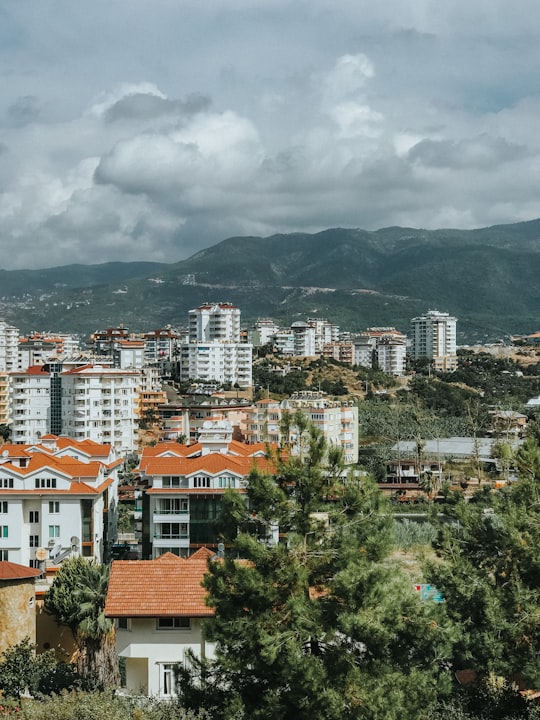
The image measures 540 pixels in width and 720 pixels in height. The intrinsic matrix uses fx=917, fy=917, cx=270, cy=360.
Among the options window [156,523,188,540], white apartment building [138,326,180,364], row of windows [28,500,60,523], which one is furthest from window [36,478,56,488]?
white apartment building [138,326,180,364]

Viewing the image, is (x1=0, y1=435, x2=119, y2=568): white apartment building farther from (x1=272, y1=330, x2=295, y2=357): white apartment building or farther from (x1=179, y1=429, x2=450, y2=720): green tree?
(x1=272, y1=330, x2=295, y2=357): white apartment building

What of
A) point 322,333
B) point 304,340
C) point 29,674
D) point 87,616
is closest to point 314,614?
point 29,674

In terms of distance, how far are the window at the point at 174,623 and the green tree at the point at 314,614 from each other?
2.08 metres

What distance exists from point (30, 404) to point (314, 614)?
53.3 m

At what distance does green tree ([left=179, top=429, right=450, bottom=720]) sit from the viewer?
40.6 ft

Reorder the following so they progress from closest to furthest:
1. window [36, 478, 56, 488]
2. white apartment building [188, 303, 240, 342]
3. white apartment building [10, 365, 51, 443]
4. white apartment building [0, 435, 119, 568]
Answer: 1. white apartment building [0, 435, 119, 568]
2. window [36, 478, 56, 488]
3. white apartment building [10, 365, 51, 443]
4. white apartment building [188, 303, 240, 342]

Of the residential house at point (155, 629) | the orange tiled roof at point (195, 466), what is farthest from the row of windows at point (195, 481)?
the residential house at point (155, 629)

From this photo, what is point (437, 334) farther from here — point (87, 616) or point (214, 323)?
point (87, 616)

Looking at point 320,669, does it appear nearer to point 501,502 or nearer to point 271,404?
point 501,502

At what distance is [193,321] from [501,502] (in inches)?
3201

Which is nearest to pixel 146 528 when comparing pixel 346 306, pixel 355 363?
pixel 355 363

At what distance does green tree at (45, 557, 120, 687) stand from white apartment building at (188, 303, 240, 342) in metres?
74.6

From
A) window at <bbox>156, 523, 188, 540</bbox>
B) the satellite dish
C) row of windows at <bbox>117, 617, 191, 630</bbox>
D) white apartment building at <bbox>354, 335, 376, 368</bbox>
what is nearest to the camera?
row of windows at <bbox>117, 617, 191, 630</bbox>

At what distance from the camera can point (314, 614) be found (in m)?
12.7
